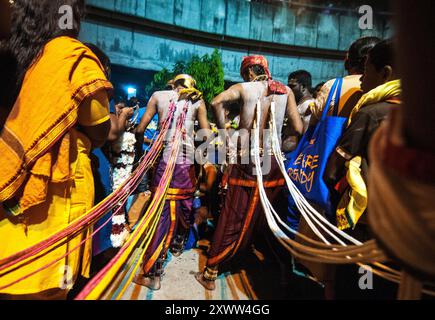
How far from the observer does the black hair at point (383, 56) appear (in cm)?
178

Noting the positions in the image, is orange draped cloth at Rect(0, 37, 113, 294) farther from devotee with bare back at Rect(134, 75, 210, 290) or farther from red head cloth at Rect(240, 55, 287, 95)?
red head cloth at Rect(240, 55, 287, 95)

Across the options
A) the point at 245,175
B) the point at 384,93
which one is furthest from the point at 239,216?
the point at 384,93

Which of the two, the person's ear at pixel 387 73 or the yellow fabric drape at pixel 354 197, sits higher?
the person's ear at pixel 387 73

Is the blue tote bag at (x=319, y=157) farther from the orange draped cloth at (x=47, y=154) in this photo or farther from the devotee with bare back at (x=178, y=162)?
the orange draped cloth at (x=47, y=154)

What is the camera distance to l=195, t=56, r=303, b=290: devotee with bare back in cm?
265

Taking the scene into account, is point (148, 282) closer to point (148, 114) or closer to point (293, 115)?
point (148, 114)

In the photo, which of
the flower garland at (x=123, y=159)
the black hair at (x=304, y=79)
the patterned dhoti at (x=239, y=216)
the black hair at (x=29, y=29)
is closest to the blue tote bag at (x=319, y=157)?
the patterned dhoti at (x=239, y=216)

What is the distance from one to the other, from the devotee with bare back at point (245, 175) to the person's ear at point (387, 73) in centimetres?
97

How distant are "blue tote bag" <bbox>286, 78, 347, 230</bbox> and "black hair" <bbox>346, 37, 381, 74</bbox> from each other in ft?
1.22

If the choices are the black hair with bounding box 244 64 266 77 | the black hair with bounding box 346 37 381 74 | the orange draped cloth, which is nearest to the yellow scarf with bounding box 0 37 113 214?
the orange draped cloth

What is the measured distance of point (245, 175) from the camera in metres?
2.73

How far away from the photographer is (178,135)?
287 centimetres

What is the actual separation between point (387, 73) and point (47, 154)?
2.05m
